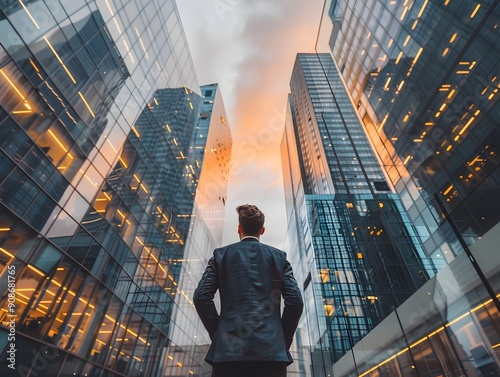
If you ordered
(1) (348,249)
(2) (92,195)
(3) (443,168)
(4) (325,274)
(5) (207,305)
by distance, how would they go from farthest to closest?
(1) (348,249) → (4) (325,274) → (3) (443,168) → (2) (92,195) → (5) (207,305)

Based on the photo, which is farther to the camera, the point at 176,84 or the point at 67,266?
the point at 176,84

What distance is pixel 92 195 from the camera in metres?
15.6

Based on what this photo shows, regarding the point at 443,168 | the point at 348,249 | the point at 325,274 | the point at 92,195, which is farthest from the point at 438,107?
the point at 325,274

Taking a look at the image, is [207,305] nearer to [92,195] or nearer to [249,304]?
[249,304]

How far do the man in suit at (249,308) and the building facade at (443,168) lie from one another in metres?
10.4

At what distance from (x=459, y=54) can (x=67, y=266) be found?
23.8 meters

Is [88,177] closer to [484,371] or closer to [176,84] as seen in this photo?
[176,84]

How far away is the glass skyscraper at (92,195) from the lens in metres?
11.0

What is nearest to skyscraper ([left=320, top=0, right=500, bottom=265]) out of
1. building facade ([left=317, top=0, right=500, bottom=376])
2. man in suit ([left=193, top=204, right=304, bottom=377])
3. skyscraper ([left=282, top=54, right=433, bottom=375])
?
building facade ([left=317, top=0, right=500, bottom=376])

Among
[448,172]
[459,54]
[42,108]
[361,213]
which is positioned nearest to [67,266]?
[42,108]

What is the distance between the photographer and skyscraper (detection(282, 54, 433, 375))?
36719 millimetres

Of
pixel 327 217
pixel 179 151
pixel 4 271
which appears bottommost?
pixel 4 271

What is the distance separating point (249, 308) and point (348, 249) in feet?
167

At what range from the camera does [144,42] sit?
22.4m
